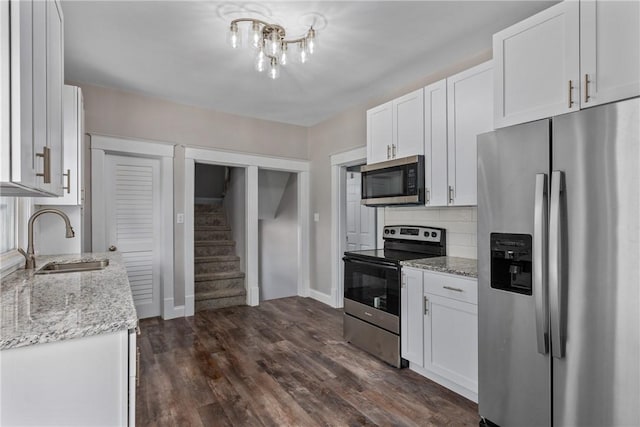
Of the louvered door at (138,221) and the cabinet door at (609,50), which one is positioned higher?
the cabinet door at (609,50)

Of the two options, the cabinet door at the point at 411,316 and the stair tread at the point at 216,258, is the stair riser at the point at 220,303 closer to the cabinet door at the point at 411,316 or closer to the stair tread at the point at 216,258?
the stair tread at the point at 216,258

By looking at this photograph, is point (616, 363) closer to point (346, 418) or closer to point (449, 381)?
point (449, 381)

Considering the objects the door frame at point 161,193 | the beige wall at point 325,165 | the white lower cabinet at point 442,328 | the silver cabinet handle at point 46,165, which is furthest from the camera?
the beige wall at point 325,165

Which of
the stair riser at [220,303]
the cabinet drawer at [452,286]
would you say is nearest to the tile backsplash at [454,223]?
the cabinet drawer at [452,286]

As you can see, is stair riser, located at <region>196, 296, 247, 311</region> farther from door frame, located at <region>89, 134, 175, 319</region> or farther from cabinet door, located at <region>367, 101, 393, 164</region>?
cabinet door, located at <region>367, 101, 393, 164</region>

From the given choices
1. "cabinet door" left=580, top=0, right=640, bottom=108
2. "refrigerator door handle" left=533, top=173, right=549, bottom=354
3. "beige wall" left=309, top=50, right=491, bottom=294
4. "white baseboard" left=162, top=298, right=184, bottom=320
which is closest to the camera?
"cabinet door" left=580, top=0, right=640, bottom=108

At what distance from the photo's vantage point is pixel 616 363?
1.43 meters

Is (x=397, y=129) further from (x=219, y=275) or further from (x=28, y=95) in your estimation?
(x=219, y=275)

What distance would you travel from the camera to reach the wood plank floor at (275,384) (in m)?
2.06

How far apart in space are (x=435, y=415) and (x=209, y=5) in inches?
114

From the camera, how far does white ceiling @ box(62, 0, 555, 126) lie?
217 cm

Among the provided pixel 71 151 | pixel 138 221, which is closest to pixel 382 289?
pixel 71 151

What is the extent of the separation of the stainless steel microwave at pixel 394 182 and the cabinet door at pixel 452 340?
0.85m

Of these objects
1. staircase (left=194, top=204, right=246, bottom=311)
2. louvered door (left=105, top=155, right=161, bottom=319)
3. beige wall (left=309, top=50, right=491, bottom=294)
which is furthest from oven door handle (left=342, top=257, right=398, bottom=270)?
louvered door (left=105, top=155, right=161, bottom=319)
